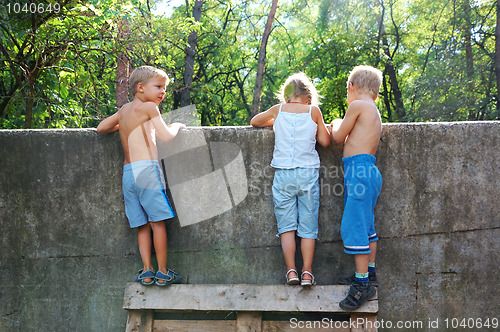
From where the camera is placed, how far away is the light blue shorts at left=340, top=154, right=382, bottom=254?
2.69 metres

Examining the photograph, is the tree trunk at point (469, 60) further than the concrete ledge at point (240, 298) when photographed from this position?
Yes

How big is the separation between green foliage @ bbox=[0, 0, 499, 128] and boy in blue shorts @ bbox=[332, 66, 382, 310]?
4645mm

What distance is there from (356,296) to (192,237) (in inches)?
48.2

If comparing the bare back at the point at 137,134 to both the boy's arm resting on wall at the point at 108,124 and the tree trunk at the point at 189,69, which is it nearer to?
the boy's arm resting on wall at the point at 108,124

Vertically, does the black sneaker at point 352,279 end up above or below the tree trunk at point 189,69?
below

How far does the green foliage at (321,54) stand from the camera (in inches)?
345


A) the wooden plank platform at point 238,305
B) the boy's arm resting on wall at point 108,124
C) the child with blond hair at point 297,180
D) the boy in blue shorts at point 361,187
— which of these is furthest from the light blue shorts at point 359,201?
the boy's arm resting on wall at point 108,124

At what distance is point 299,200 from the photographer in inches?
112

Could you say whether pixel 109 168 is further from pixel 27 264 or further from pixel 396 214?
pixel 396 214

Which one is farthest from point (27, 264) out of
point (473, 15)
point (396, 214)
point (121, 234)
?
point (473, 15)

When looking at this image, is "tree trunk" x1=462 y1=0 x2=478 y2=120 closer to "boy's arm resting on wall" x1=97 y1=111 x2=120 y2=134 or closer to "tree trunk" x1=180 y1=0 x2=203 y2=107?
"tree trunk" x1=180 y1=0 x2=203 y2=107

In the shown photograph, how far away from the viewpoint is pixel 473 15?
15.0 meters

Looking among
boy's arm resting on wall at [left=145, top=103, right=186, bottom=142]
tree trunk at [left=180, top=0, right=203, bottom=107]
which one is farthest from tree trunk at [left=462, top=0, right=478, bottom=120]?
boy's arm resting on wall at [left=145, top=103, right=186, bottom=142]

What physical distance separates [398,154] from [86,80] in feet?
17.9
